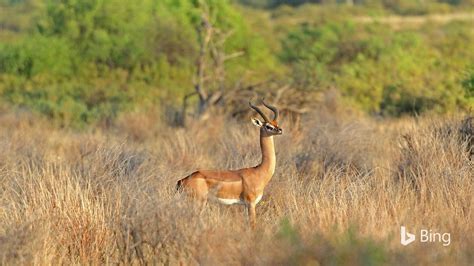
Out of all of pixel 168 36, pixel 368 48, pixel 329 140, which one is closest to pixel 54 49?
pixel 168 36

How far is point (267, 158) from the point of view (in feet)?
33.9

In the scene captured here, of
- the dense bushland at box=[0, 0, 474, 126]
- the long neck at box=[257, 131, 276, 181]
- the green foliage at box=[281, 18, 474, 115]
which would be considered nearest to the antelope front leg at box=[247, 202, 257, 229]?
the long neck at box=[257, 131, 276, 181]

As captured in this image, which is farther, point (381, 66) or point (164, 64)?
point (164, 64)

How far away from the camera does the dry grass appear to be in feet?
23.5

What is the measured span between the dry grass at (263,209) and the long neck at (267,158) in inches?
12.1

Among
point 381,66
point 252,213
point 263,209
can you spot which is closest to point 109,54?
point 381,66

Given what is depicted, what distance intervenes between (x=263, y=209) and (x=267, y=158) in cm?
56

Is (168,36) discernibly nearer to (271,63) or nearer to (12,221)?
(271,63)

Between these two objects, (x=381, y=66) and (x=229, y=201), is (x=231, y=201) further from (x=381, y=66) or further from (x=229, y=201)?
(x=381, y=66)

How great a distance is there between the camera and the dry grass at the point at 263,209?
23.5 ft

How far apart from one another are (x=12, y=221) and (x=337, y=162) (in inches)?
230

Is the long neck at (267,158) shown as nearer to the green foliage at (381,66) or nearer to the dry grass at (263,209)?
the dry grass at (263,209)

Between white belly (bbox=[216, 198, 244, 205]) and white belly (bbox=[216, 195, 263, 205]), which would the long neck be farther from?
white belly (bbox=[216, 198, 244, 205])

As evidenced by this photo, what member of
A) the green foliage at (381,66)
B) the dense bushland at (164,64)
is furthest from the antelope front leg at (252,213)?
the dense bushland at (164,64)
